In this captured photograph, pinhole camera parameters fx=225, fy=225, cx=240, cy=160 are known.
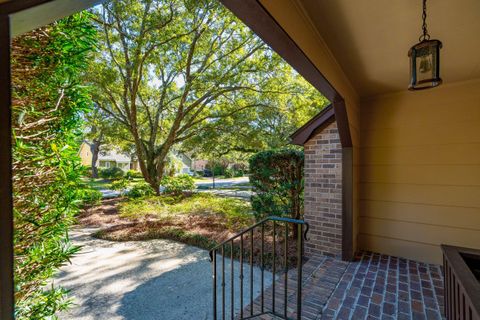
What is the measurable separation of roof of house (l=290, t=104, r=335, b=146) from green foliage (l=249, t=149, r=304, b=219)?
1.65ft

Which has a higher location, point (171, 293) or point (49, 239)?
point (49, 239)

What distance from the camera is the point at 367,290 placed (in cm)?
246

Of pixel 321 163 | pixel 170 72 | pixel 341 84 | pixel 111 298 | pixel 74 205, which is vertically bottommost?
pixel 111 298

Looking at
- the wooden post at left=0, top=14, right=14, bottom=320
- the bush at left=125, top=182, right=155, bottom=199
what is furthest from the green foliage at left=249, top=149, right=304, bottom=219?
the bush at left=125, top=182, right=155, bottom=199

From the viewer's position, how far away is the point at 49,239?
127cm

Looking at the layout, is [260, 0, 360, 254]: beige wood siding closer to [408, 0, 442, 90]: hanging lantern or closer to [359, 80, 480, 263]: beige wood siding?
[359, 80, 480, 263]: beige wood siding

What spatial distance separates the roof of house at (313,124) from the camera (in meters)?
3.28

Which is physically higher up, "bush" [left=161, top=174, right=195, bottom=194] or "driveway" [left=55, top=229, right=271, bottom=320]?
"bush" [left=161, top=174, right=195, bottom=194]

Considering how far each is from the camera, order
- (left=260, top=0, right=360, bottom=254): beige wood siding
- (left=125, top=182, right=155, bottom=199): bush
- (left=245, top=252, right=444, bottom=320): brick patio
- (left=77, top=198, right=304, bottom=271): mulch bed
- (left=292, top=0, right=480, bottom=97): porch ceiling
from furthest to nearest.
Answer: (left=125, top=182, right=155, bottom=199): bush < (left=77, top=198, right=304, bottom=271): mulch bed < (left=245, top=252, right=444, bottom=320): brick patio < (left=292, top=0, right=480, bottom=97): porch ceiling < (left=260, top=0, right=360, bottom=254): beige wood siding

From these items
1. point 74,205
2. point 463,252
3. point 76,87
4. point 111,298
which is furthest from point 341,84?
point 111,298

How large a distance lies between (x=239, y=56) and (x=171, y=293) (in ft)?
22.2

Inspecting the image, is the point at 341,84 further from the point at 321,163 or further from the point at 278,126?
the point at 278,126

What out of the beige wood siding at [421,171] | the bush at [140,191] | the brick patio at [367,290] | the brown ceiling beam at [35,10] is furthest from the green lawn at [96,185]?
the beige wood siding at [421,171]

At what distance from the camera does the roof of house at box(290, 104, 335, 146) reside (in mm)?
3282
